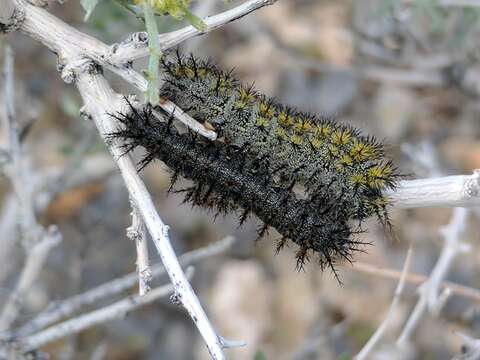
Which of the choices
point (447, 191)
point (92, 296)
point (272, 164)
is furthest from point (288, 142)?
point (92, 296)

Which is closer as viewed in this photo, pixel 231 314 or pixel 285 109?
pixel 285 109

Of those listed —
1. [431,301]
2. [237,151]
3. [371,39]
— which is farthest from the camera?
[371,39]

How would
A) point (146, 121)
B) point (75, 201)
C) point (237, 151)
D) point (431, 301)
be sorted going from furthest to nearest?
point (75, 201)
point (431, 301)
point (237, 151)
point (146, 121)

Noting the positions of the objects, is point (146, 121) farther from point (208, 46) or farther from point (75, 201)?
point (208, 46)

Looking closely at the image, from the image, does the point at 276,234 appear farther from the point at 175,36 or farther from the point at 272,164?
the point at 175,36

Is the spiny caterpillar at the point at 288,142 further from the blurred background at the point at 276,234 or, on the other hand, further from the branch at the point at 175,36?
the blurred background at the point at 276,234

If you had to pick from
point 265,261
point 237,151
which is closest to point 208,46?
point 265,261
